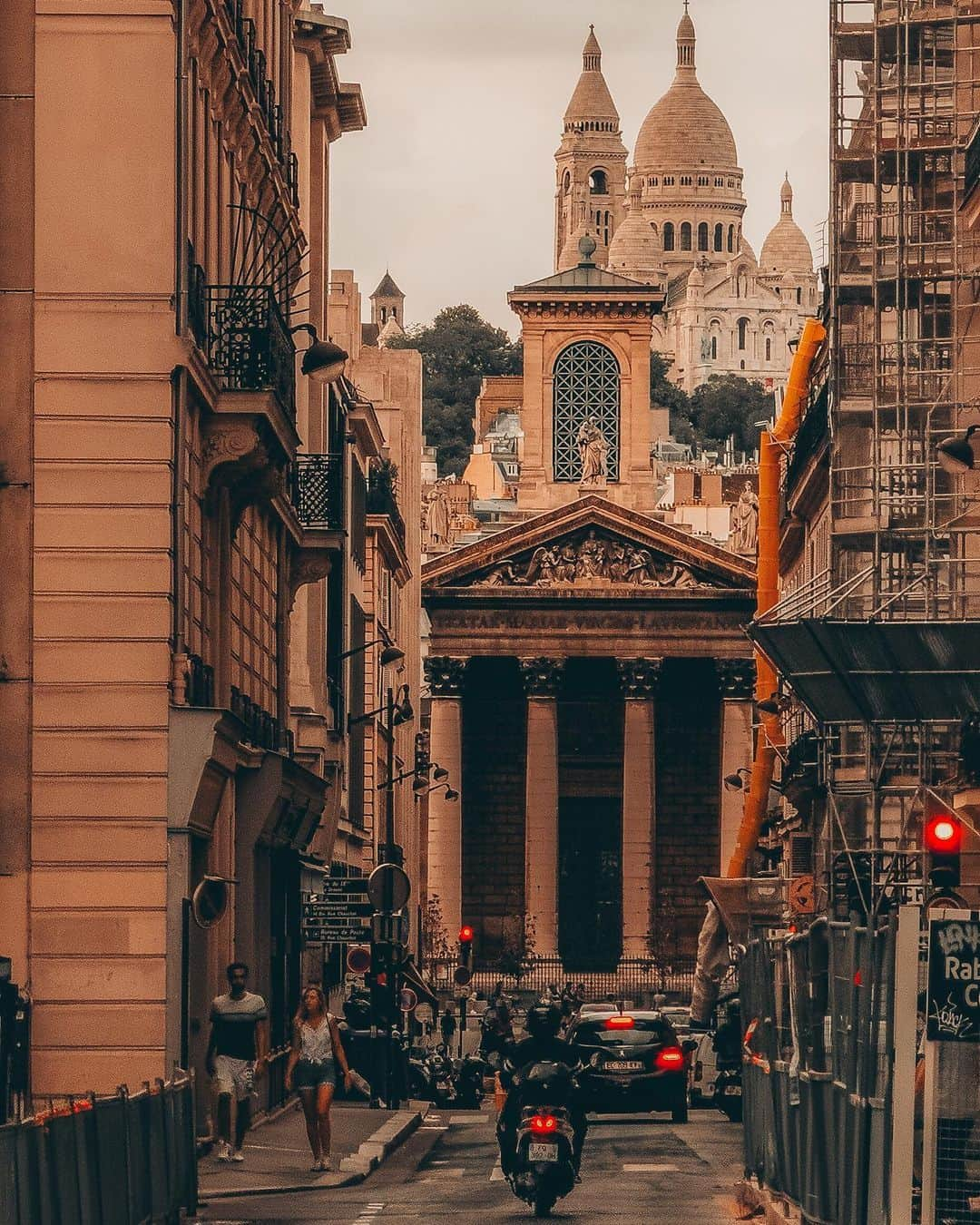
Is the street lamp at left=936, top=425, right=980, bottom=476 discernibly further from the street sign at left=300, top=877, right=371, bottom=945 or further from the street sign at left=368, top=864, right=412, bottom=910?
the street sign at left=300, top=877, right=371, bottom=945

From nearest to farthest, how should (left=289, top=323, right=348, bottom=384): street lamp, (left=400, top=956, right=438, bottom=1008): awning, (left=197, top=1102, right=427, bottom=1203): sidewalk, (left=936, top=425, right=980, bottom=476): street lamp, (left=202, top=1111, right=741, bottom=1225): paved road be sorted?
(left=202, top=1111, right=741, bottom=1225): paved road < (left=197, top=1102, right=427, bottom=1203): sidewalk < (left=289, top=323, right=348, bottom=384): street lamp < (left=936, top=425, right=980, bottom=476): street lamp < (left=400, top=956, right=438, bottom=1008): awning

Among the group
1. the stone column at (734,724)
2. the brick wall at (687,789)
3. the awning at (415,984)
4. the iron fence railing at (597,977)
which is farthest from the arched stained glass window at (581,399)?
the awning at (415,984)

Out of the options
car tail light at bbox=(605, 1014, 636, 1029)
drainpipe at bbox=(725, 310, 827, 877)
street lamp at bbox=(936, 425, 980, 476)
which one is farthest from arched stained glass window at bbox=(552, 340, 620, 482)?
street lamp at bbox=(936, 425, 980, 476)

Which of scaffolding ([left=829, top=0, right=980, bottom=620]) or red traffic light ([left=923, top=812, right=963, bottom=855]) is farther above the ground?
scaffolding ([left=829, top=0, right=980, bottom=620])

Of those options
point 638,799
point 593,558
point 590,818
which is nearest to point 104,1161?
point 593,558

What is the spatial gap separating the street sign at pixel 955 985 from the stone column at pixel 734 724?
300 ft

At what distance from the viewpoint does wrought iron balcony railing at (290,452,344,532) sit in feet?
129

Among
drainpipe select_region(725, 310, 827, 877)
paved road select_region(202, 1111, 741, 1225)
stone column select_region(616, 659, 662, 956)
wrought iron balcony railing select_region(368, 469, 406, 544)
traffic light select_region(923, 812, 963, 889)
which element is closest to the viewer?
traffic light select_region(923, 812, 963, 889)

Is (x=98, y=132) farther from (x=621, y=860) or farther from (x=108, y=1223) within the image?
(x=621, y=860)

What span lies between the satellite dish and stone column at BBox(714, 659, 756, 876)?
8047cm

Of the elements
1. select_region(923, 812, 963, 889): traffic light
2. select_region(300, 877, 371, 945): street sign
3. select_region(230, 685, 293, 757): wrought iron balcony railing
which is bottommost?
select_region(300, 877, 371, 945): street sign

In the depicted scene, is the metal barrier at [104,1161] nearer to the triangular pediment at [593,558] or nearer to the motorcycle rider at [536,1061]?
the motorcycle rider at [536,1061]

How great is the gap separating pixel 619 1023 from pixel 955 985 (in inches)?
959

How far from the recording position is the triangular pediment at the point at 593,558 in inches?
4171
